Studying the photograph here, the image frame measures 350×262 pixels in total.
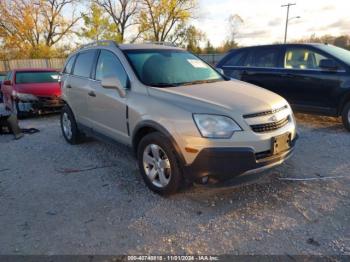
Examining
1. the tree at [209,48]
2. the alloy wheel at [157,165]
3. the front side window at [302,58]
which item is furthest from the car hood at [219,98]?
the tree at [209,48]

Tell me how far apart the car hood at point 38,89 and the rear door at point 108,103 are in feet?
14.6

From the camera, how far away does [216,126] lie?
10.2 ft

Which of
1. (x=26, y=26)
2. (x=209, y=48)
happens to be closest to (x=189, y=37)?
(x=209, y=48)

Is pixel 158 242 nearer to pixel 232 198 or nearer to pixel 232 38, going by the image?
pixel 232 198

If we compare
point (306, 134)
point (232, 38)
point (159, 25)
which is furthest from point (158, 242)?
point (232, 38)

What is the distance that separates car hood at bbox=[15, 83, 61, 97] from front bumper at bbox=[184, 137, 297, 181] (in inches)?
270

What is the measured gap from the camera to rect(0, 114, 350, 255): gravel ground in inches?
108

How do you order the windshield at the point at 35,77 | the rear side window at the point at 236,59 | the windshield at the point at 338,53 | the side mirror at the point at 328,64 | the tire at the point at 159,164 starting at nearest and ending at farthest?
the tire at the point at 159,164 → the side mirror at the point at 328,64 → the windshield at the point at 338,53 → the rear side window at the point at 236,59 → the windshield at the point at 35,77

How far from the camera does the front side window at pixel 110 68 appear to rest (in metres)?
4.11

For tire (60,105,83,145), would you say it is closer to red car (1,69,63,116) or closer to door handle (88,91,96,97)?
door handle (88,91,96,97)

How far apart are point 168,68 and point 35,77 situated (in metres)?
6.71

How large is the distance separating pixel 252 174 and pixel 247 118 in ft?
1.88

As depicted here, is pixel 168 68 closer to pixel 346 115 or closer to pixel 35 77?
pixel 346 115

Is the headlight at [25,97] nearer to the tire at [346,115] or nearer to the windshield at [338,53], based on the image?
the windshield at [338,53]
